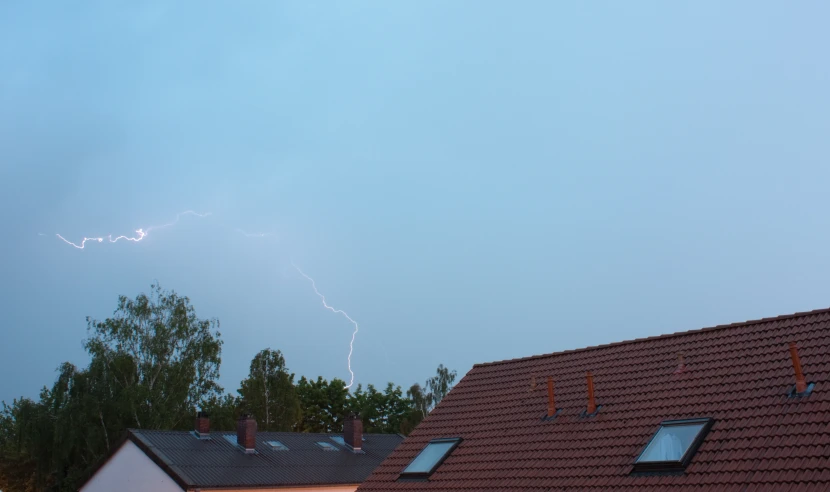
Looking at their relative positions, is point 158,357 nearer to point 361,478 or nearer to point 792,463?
point 361,478

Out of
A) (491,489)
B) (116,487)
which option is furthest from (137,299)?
(491,489)

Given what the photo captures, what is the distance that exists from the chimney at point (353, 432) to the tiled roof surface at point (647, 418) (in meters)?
16.4

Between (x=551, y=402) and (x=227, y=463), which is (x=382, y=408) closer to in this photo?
(x=227, y=463)

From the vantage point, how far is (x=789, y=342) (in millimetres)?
10930

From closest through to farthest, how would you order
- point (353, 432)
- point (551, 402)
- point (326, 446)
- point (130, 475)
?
point (551, 402) < point (130, 475) < point (326, 446) < point (353, 432)

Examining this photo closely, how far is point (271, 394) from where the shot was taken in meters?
47.4

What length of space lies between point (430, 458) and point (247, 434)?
50.5ft

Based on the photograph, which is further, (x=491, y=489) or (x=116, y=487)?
(x=116, y=487)

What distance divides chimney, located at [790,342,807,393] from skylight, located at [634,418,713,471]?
48.2 inches

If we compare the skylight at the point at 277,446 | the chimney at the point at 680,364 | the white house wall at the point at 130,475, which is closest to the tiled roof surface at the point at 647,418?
the chimney at the point at 680,364

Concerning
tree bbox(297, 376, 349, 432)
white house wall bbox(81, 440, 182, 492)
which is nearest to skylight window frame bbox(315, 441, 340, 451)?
white house wall bbox(81, 440, 182, 492)

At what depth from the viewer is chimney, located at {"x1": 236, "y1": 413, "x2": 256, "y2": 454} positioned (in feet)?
88.0

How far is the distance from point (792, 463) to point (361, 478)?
21043mm

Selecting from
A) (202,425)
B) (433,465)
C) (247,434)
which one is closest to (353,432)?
(247,434)
